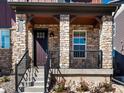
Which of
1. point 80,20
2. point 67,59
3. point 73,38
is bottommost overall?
point 67,59

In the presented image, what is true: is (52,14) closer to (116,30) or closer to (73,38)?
(73,38)

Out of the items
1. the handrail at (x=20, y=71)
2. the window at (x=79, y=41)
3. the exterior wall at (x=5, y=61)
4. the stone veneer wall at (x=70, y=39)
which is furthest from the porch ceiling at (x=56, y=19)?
the handrail at (x=20, y=71)

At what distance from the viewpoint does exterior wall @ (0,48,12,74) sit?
18422 millimetres

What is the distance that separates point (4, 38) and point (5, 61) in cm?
151

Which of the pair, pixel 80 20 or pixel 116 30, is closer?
pixel 80 20

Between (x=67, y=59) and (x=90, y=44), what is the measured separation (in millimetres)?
3151

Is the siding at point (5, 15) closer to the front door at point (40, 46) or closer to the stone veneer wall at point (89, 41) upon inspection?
the front door at point (40, 46)

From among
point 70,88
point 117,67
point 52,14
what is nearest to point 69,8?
point 52,14

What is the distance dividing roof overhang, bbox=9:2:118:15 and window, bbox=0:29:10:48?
8.78ft

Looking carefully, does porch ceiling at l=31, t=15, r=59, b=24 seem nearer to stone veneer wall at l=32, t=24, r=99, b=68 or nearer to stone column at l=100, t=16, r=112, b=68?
stone veneer wall at l=32, t=24, r=99, b=68

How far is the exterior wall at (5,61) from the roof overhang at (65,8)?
132 inches

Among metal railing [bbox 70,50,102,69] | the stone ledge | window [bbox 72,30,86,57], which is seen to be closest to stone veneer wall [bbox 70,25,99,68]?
metal railing [bbox 70,50,102,69]

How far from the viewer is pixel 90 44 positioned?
18969 mm

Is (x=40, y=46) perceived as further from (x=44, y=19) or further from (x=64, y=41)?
(x=64, y=41)
